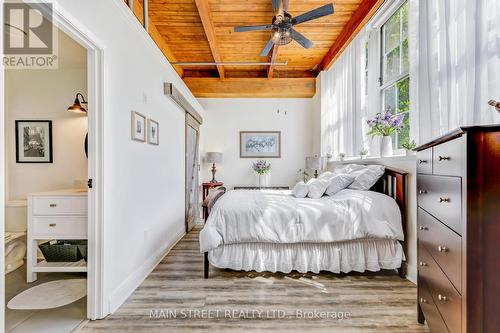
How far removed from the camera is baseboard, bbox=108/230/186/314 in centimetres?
198

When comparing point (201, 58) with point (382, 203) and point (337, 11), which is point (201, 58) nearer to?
point (337, 11)

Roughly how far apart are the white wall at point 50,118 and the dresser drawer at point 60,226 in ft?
3.17

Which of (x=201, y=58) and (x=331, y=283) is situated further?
(x=201, y=58)

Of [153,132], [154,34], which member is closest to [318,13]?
[153,132]

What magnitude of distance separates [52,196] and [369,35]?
14.1 feet

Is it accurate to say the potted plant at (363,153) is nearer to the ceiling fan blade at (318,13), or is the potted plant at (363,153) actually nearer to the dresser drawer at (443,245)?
the ceiling fan blade at (318,13)

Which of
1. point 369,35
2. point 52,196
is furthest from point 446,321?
point 369,35

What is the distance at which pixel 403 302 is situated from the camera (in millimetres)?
2057

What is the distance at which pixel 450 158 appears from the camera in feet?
3.61

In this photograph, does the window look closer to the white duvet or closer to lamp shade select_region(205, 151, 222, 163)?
the white duvet

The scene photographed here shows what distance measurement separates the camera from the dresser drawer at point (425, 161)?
54.9 inches

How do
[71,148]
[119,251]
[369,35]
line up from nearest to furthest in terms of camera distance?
[119,251]
[71,148]
[369,35]

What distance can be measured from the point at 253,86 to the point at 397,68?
326 centimetres

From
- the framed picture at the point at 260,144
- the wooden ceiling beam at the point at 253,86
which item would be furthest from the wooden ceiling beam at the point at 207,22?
the framed picture at the point at 260,144
